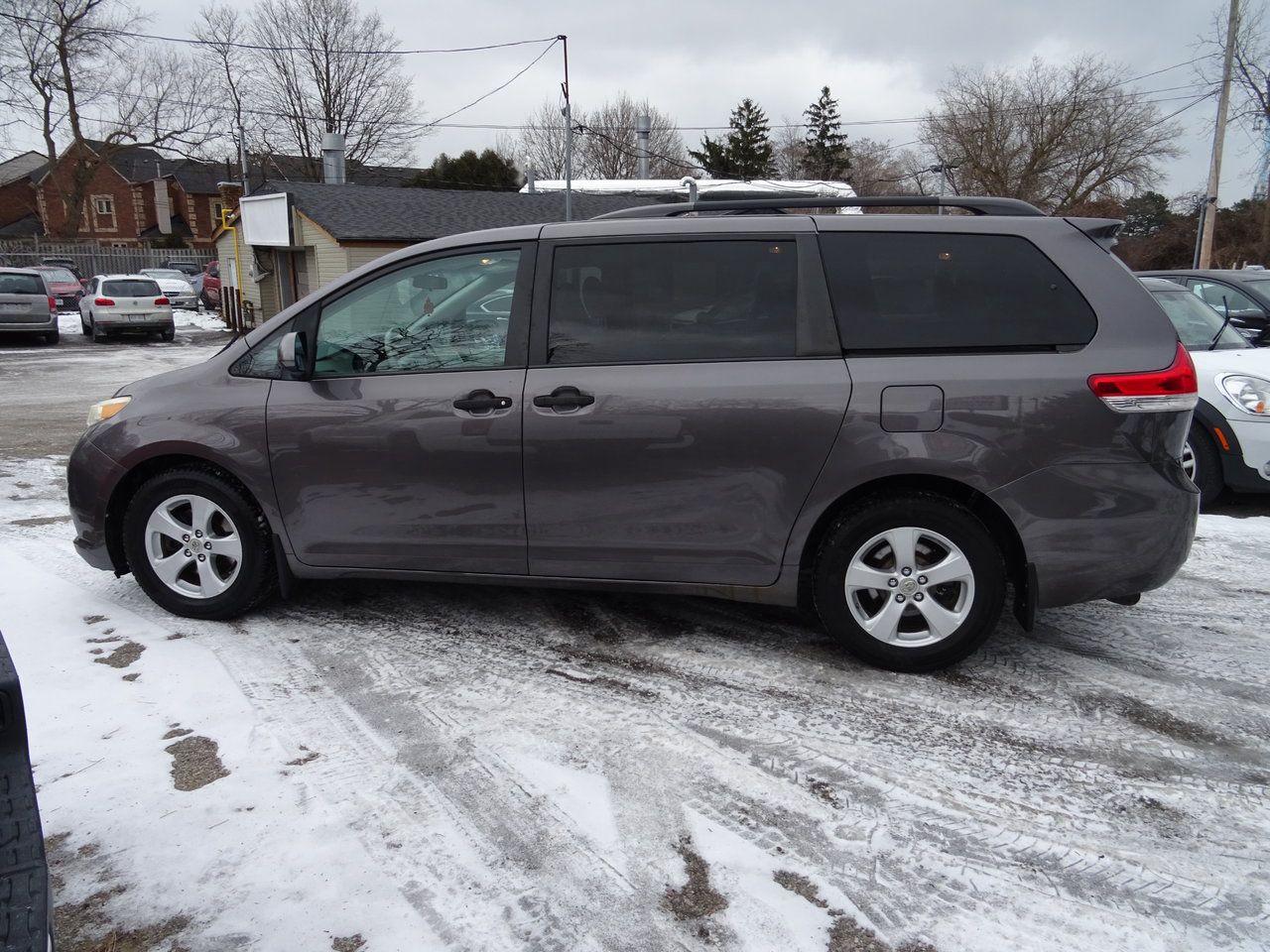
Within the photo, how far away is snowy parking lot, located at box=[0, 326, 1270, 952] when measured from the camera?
95.0 inches

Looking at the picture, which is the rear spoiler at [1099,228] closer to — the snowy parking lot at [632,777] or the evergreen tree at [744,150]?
the snowy parking lot at [632,777]

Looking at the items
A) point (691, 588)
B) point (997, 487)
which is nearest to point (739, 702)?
point (691, 588)

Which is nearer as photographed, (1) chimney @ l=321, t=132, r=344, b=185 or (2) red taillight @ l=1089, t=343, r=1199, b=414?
(2) red taillight @ l=1089, t=343, r=1199, b=414

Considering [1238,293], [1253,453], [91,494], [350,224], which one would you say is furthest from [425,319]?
[350,224]

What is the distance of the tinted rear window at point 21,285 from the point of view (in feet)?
66.9

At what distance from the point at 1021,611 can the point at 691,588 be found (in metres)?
1.37

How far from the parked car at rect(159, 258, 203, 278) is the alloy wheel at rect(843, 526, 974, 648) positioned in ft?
145

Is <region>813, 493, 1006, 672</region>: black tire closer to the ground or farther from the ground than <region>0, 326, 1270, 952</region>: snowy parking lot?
farther from the ground

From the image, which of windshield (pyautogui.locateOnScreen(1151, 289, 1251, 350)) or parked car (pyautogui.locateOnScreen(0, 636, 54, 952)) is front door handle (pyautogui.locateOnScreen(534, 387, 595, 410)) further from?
windshield (pyautogui.locateOnScreen(1151, 289, 1251, 350))

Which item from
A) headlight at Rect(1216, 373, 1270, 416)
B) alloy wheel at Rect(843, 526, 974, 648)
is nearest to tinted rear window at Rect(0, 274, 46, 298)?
alloy wheel at Rect(843, 526, 974, 648)

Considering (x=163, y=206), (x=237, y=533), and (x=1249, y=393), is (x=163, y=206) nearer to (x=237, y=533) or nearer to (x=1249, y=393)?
(x=237, y=533)

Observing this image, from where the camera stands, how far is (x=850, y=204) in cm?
392

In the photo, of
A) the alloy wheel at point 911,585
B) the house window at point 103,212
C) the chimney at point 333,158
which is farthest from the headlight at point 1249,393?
the house window at point 103,212

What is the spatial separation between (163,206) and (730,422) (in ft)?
264
